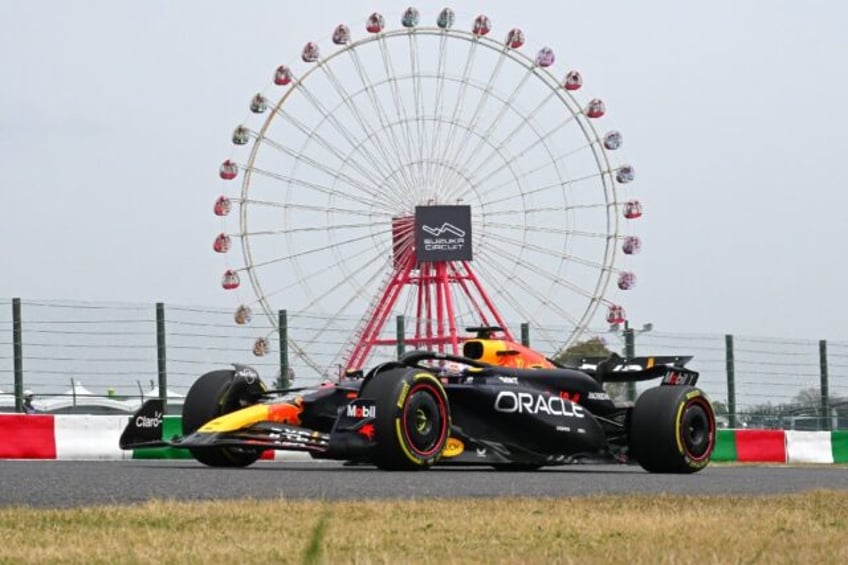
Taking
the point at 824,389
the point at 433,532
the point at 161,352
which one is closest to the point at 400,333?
the point at 161,352

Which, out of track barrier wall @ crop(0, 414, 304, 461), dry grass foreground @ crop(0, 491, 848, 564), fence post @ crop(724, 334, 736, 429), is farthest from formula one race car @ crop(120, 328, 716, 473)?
fence post @ crop(724, 334, 736, 429)

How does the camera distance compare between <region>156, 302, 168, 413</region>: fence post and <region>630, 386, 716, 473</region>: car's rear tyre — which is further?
<region>156, 302, 168, 413</region>: fence post

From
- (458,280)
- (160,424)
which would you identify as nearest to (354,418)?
(160,424)

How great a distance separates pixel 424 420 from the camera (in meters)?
10.9

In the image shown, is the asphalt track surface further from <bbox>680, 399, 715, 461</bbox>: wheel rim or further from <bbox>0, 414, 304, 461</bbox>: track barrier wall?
<bbox>0, 414, 304, 461</bbox>: track barrier wall

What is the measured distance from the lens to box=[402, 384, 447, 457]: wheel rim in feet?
35.0

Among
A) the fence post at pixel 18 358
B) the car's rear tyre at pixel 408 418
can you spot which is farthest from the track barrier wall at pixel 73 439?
the car's rear tyre at pixel 408 418

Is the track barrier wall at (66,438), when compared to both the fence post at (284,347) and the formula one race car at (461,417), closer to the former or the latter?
the formula one race car at (461,417)

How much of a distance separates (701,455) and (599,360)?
4.48 feet

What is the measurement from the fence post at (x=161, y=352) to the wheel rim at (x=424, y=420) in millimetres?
5867

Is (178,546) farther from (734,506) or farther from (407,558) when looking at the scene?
(734,506)

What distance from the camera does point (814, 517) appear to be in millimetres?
6895

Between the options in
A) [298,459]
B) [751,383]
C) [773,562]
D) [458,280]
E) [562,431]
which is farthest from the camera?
[458,280]

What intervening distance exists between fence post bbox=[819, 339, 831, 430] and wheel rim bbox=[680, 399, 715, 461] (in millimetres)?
9669
